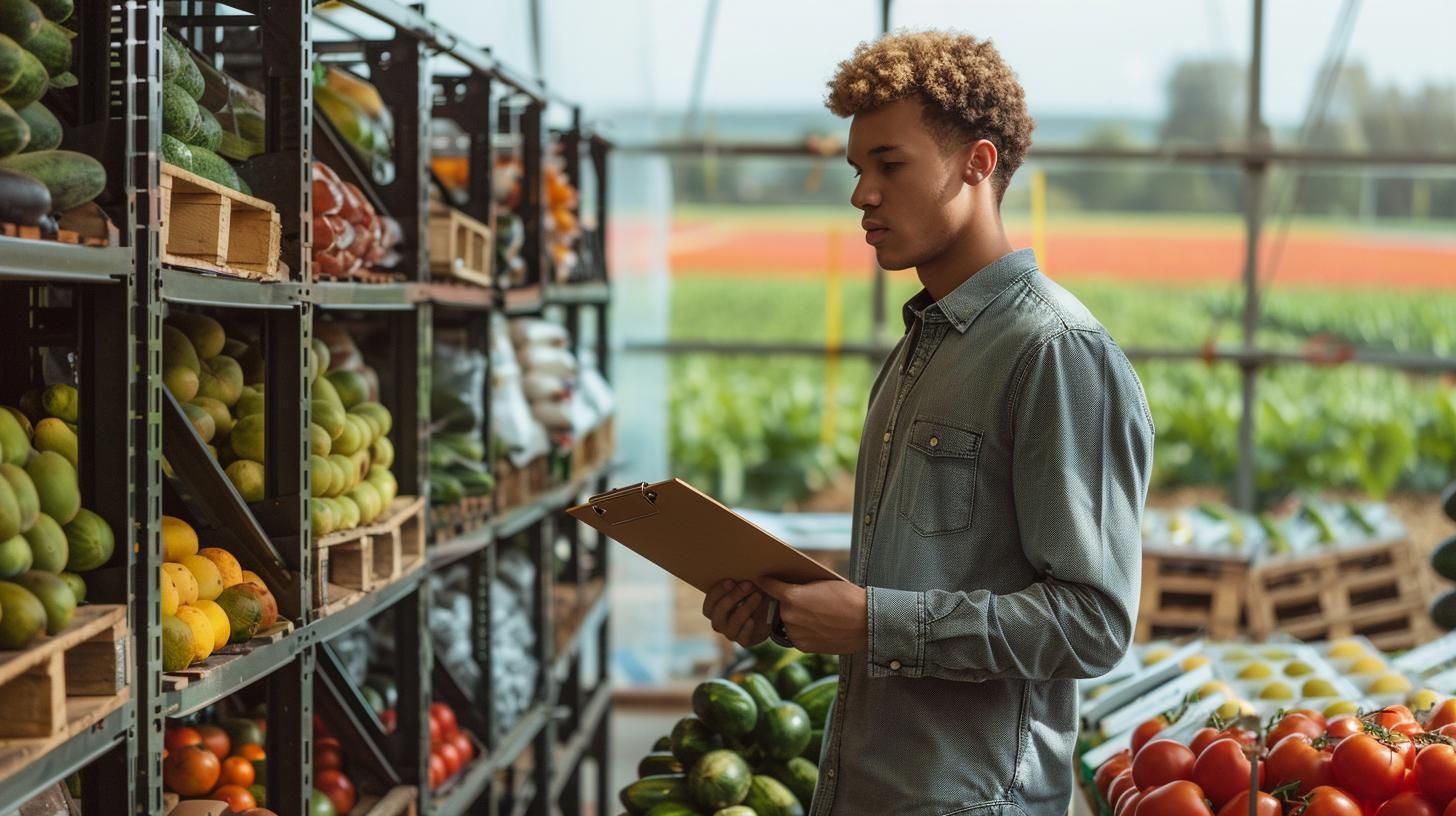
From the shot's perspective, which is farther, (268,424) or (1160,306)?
(1160,306)

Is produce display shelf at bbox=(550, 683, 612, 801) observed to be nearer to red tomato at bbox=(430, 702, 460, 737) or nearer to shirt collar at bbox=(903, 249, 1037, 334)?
red tomato at bbox=(430, 702, 460, 737)

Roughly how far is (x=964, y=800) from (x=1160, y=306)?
22.2 feet

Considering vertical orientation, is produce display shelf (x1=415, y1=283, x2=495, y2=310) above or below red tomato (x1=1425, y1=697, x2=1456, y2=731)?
above

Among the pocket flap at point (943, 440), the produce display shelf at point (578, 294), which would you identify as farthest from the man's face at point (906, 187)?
the produce display shelf at point (578, 294)

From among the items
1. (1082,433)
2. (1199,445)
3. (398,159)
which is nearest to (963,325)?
(1082,433)

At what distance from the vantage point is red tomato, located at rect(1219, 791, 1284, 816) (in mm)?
2199

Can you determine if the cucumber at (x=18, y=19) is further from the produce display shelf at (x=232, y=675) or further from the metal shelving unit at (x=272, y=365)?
the produce display shelf at (x=232, y=675)

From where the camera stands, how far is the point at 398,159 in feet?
9.40

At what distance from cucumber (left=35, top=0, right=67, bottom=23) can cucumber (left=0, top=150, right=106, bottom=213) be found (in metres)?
0.18

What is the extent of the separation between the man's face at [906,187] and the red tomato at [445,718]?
1917 mm

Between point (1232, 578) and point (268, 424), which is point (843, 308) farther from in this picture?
point (268, 424)

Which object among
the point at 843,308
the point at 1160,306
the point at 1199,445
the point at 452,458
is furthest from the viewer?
the point at 843,308

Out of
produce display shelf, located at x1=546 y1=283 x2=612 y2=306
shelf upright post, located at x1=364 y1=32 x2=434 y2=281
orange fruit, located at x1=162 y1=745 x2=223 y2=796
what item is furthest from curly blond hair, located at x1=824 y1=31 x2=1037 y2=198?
produce display shelf, located at x1=546 y1=283 x2=612 y2=306

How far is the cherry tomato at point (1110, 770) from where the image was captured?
2.75 metres
